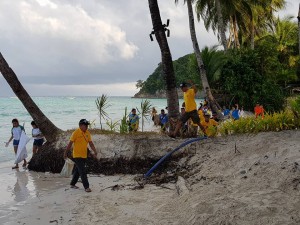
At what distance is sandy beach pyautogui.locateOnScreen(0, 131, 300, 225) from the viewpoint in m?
5.41

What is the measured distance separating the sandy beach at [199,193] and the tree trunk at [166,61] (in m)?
2.35

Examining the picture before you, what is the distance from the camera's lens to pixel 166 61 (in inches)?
449

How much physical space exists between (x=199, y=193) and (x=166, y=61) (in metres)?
5.70

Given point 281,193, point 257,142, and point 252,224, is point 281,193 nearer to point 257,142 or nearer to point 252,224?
point 252,224

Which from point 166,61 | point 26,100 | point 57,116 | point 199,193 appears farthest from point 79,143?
point 57,116

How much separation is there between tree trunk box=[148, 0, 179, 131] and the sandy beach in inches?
92.6

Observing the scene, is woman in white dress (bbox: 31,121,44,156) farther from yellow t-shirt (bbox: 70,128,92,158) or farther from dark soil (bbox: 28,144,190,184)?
yellow t-shirt (bbox: 70,128,92,158)

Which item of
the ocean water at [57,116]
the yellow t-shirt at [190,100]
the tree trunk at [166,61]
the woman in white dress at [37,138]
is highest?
the tree trunk at [166,61]

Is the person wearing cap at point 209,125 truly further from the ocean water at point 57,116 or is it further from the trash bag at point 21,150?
the trash bag at point 21,150

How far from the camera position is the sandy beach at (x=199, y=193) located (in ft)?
17.8

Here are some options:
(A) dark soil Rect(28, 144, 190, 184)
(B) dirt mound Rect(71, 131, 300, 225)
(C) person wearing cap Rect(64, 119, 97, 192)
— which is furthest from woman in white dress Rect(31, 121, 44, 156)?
(B) dirt mound Rect(71, 131, 300, 225)

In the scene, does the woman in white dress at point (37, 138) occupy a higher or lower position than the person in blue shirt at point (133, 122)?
lower

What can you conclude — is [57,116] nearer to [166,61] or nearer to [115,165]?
[166,61]

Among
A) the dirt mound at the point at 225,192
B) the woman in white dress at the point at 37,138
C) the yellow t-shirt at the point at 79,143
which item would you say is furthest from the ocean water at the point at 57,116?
the dirt mound at the point at 225,192
